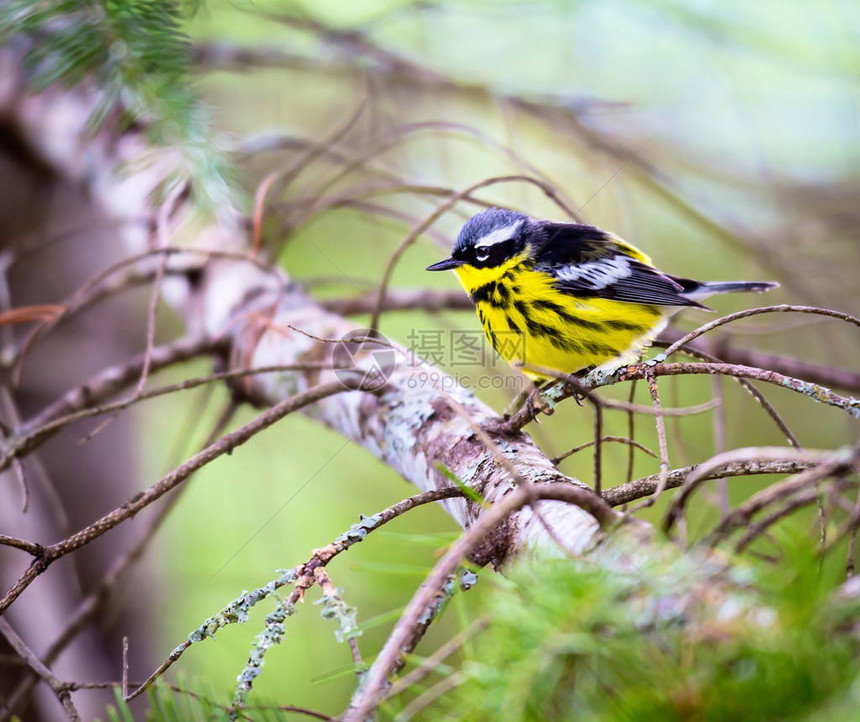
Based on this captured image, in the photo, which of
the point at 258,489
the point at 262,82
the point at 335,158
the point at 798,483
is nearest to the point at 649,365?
the point at 798,483

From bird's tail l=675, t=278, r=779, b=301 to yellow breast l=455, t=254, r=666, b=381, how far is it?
0.78ft

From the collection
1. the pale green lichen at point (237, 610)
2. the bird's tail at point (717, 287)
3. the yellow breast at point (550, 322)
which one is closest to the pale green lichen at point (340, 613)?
the pale green lichen at point (237, 610)

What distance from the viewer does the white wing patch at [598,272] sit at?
2.55 meters

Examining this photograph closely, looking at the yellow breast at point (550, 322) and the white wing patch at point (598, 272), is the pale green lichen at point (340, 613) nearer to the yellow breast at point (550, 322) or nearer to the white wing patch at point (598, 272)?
the yellow breast at point (550, 322)

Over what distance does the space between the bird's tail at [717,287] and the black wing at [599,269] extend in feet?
0.20

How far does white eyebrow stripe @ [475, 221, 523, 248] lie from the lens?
259 cm

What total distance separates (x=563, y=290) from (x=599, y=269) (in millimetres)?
202

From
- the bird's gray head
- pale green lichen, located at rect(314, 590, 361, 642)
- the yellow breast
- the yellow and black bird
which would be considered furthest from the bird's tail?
pale green lichen, located at rect(314, 590, 361, 642)

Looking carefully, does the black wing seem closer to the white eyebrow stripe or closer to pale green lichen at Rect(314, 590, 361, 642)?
the white eyebrow stripe

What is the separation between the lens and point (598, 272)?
2.62 metres

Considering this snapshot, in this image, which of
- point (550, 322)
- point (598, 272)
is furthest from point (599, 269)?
point (550, 322)

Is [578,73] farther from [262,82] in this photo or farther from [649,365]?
[649,365]

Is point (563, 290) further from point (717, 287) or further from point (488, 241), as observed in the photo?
point (717, 287)

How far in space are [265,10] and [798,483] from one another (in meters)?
2.56
